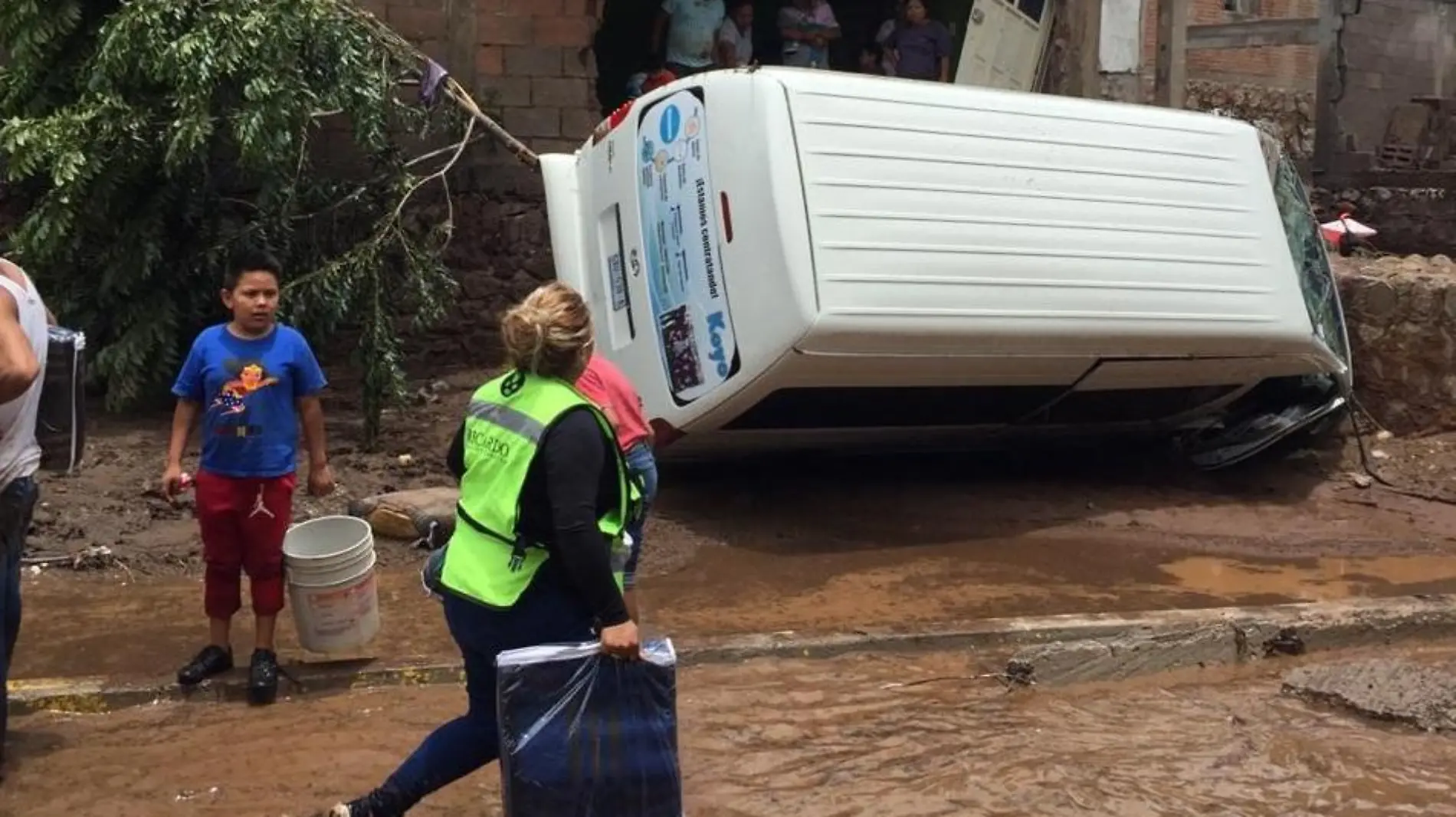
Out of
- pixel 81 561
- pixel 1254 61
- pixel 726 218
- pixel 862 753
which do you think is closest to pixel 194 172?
pixel 81 561

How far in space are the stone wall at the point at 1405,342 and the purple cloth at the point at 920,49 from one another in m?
4.25

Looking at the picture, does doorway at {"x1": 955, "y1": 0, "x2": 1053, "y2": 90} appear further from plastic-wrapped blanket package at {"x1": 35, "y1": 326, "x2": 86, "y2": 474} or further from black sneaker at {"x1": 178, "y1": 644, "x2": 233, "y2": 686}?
plastic-wrapped blanket package at {"x1": 35, "y1": 326, "x2": 86, "y2": 474}

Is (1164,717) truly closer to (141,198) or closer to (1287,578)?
(1287,578)

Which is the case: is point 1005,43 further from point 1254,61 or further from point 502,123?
point 1254,61

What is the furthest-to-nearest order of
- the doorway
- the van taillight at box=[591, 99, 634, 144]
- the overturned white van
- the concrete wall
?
the concrete wall → the doorway → the van taillight at box=[591, 99, 634, 144] → the overturned white van

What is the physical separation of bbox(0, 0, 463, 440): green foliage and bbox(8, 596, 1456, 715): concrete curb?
3.30 meters

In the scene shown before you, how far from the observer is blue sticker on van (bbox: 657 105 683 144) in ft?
21.8

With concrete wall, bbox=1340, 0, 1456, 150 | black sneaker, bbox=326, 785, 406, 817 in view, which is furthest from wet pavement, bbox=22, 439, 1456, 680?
concrete wall, bbox=1340, 0, 1456, 150

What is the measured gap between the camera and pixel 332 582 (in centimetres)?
452

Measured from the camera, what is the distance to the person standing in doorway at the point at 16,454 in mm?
3752

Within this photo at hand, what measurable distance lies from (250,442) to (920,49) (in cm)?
873

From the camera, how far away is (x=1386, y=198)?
13.7 meters

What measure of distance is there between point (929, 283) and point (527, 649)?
11.7 ft

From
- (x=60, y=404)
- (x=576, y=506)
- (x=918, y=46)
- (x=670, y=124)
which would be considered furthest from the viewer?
(x=918, y=46)
